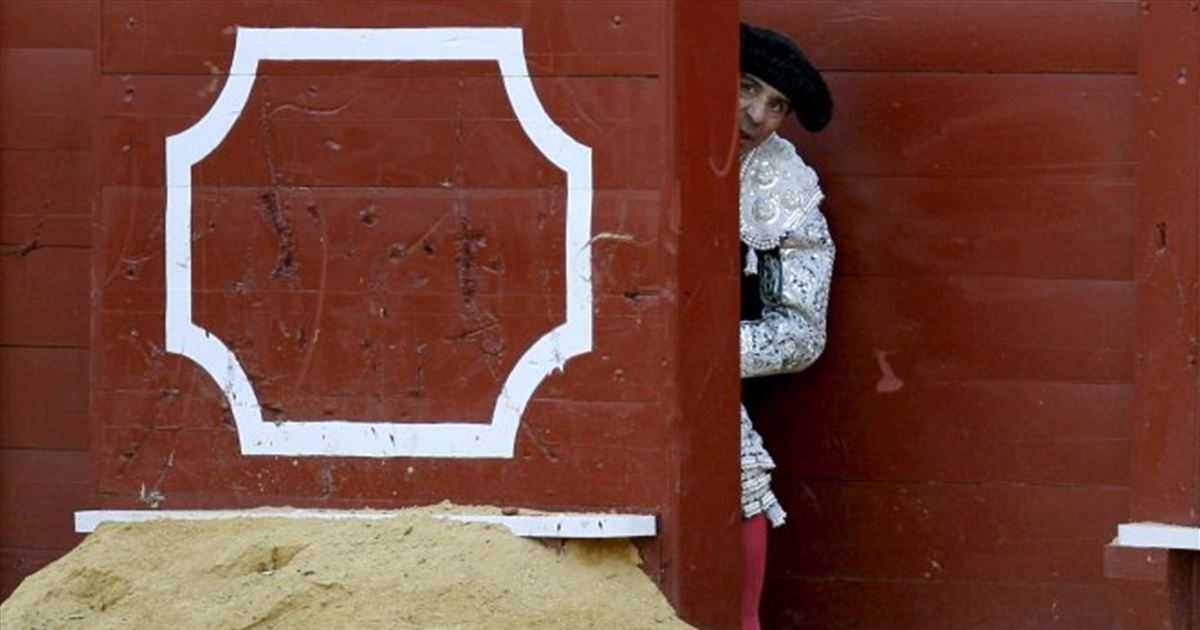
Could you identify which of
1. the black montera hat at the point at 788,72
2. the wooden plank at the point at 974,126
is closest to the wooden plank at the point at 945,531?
the wooden plank at the point at 974,126

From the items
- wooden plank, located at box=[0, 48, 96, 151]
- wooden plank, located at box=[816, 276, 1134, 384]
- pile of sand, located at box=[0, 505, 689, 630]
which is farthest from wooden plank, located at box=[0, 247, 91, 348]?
wooden plank, located at box=[816, 276, 1134, 384]

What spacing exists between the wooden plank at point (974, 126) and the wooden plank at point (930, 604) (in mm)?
795

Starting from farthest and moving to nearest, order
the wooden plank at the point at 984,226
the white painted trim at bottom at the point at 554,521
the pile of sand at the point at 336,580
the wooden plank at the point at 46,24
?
the wooden plank at the point at 46,24 < the wooden plank at the point at 984,226 < the white painted trim at bottom at the point at 554,521 < the pile of sand at the point at 336,580

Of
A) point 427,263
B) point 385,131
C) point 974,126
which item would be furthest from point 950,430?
point 385,131

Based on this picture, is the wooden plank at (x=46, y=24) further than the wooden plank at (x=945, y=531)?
Yes

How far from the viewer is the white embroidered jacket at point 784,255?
19.1 ft

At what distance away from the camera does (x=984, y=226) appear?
19.4 feet

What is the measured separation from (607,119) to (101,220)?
94 cm

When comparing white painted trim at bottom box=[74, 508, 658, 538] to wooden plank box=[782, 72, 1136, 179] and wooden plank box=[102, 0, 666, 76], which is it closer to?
wooden plank box=[102, 0, 666, 76]

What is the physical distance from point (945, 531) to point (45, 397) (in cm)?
180

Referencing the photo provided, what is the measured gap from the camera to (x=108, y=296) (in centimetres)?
552

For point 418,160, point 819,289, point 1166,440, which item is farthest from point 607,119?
point 1166,440

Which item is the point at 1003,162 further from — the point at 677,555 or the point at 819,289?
the point at 677,555

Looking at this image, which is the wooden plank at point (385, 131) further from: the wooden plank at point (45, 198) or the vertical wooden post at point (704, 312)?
the wooden plank at point (45, 198)
